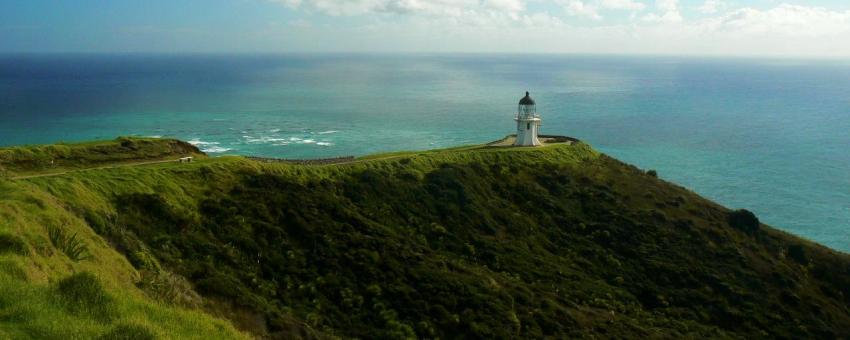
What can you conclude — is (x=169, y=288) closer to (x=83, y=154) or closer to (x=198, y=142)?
(x=83, y=154)

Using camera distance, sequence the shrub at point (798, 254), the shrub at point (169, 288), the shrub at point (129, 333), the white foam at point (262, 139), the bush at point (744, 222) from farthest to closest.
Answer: the white foam at point (262, 139)
the bush at point (744, 222)
the shrub at point (798, 254)
the shrub at point (169, 288)
the shrub at point (129, 333)

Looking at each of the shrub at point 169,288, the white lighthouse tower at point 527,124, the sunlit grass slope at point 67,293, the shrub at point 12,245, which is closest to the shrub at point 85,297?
the sunlit grass slope at point 67,293

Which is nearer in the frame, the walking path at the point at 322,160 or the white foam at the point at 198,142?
the walking path at the point at 322,160

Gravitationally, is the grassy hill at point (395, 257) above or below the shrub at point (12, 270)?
below

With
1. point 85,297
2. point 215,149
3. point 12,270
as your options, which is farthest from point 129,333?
point 215,149

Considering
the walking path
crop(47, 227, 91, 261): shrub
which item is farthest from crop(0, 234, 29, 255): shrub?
the walking path

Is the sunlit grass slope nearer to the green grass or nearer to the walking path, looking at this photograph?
the walking path

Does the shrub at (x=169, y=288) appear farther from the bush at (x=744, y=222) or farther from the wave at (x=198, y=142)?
the wave at (x=198, y=142)

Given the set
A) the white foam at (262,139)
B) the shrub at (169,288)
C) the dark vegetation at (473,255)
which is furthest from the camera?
the white foam at (262,139)
